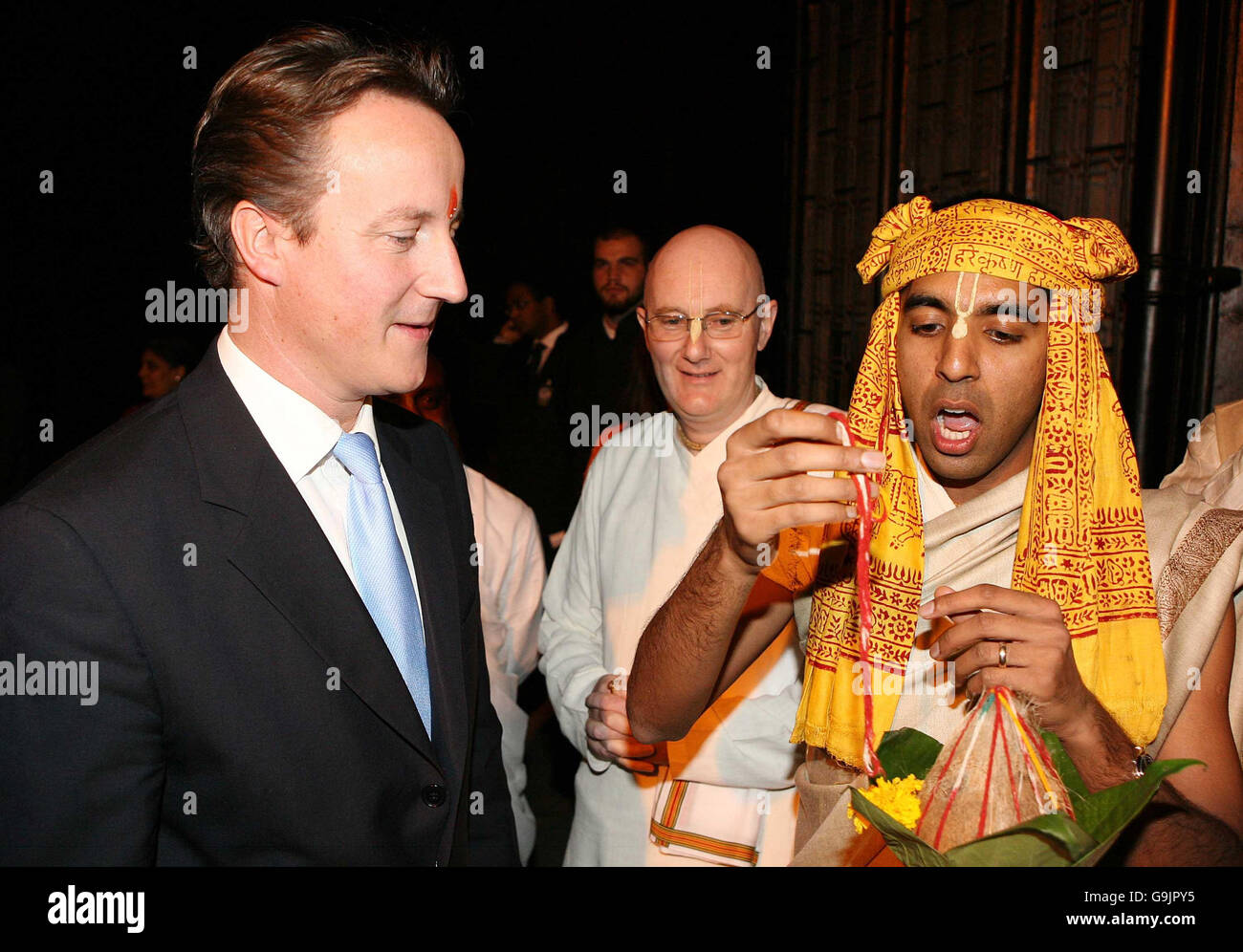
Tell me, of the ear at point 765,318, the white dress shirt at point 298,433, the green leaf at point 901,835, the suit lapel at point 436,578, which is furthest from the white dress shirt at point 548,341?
the green leaf at point 901,835

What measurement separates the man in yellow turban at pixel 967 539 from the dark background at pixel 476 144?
12.2 feet

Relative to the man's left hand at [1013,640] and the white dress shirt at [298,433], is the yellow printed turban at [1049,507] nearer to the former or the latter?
the man's left hand at [1013,640]

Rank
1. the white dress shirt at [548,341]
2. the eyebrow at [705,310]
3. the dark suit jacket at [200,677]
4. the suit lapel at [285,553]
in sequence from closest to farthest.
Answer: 1. the dark suit jacket at [200,677]
2. the suit lapel at [285,553]
3. the eyebrow at [705,310]
4. the white dress shirt at [548,341]

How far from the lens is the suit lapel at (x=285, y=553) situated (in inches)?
53.4

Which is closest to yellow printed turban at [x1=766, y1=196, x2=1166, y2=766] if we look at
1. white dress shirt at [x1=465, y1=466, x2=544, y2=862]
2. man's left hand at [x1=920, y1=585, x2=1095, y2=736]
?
man's left hand at [x1=920, y1=585, x2=1095, y2=736]

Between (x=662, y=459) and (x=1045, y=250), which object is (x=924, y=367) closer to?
(x=1045, y=250)

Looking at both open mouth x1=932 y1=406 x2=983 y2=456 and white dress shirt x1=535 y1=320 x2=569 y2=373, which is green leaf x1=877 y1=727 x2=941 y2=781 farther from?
white dress shirt x1=535 y1=320 x2=569 y2=373

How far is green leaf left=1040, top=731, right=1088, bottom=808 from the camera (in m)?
1.15

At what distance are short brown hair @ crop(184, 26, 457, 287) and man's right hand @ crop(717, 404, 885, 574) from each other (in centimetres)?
74

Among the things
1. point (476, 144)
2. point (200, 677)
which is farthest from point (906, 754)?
point (476, 144)

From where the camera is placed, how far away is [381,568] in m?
1.54

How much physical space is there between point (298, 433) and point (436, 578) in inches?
14.3

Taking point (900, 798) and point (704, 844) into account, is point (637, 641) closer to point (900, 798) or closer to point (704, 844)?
point (704, 844)
